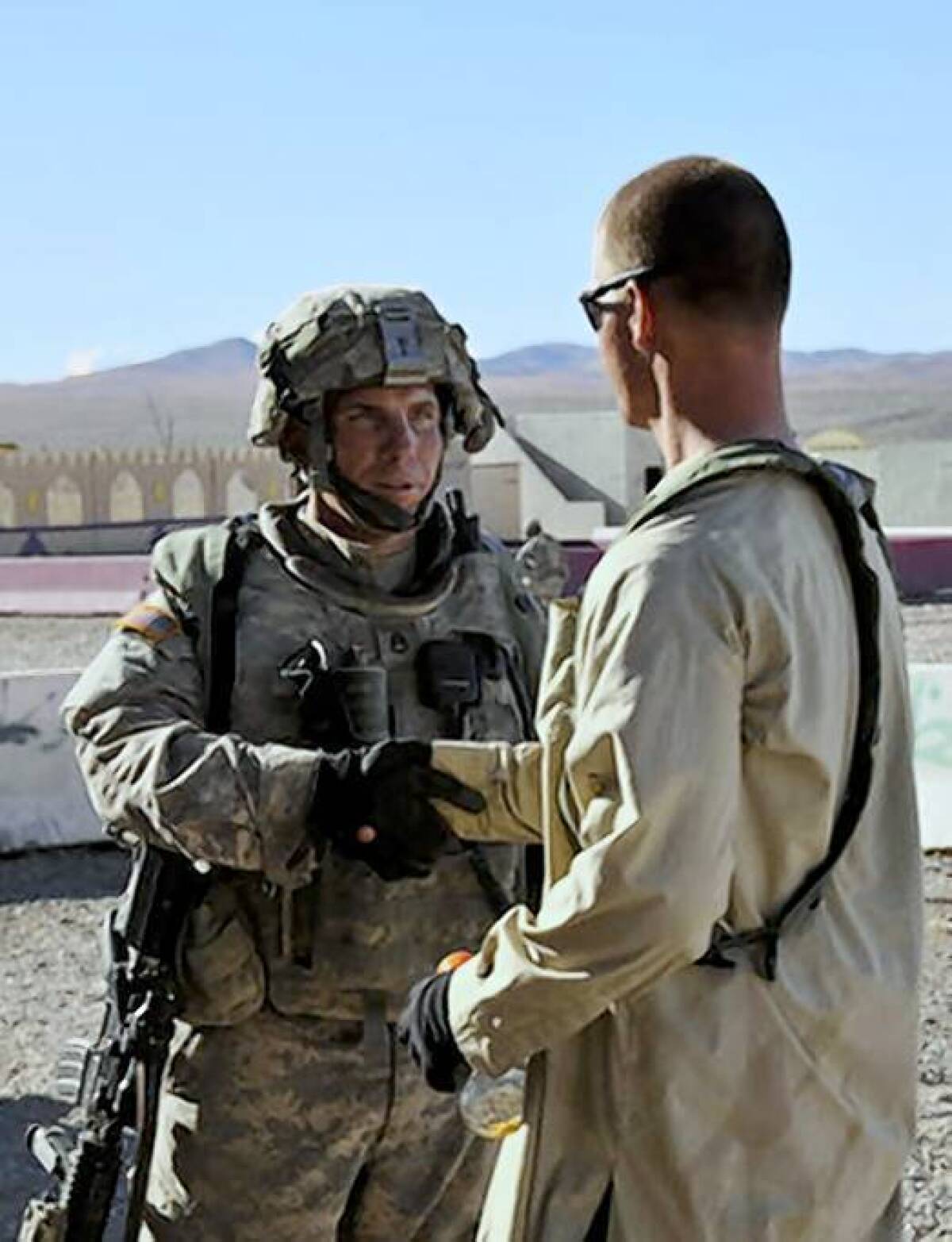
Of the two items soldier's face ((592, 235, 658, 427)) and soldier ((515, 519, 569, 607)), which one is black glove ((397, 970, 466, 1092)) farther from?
soldier ((515, 519, 569, 607))

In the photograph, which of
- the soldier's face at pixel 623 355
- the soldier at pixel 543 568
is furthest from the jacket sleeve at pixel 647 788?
the soldier at pixel 543 568

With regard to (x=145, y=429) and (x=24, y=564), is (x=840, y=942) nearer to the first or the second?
(x=24, y=564)

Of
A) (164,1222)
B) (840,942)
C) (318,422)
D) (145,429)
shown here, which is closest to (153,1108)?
(164,1222)

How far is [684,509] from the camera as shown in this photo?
1976 mm

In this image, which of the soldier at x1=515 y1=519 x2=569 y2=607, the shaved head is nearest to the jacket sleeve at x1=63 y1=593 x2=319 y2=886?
the soldier at x1=515 y1=519 x2=569 y2=607

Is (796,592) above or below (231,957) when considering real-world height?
above

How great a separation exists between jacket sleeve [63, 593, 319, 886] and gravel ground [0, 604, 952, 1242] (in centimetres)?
192

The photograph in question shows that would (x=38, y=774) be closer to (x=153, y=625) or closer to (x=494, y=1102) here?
(x=153, y=625)

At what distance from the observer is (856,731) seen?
2066 mm

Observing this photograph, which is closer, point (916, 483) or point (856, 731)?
point (856, 731)

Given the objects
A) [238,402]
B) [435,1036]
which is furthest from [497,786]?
[238,402]

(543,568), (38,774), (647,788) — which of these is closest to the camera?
(647,788)

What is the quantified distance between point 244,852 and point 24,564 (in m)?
19.5

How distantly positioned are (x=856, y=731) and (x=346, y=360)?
1.15 metres
